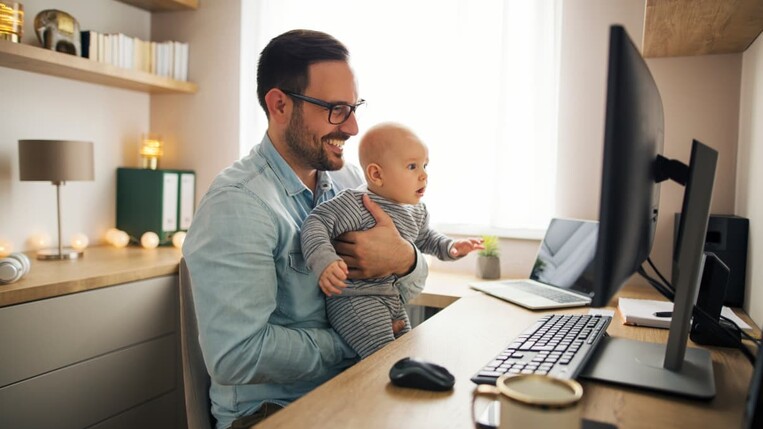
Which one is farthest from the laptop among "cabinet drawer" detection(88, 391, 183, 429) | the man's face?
"cabinet drawer" detection(88, 391, 183, 429)

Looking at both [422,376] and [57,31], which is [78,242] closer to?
[57,31]

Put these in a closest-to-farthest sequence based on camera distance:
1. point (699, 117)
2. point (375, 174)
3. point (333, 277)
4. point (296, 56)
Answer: point (333, 277), point (296, 56), point (375, 174), point (699, 117)

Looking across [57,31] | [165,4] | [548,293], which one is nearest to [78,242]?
[57,31]

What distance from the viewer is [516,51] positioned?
8.28ft

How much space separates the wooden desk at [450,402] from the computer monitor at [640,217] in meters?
0.04

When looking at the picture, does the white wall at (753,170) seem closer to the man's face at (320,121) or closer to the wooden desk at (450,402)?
the wooden desk at (450,402)

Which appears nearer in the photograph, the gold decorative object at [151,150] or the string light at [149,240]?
the string light at [149,240]

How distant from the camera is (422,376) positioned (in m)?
0.90

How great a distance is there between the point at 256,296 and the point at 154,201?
1915 mm

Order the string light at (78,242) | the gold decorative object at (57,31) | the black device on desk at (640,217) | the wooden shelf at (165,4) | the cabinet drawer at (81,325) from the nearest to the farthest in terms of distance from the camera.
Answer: the black device on desk at (640,217) < the cabinet drawer at (81,325) < the gold decorative object at (57,31) < the string light at (78,242) < the wooden shelf at (165,4)

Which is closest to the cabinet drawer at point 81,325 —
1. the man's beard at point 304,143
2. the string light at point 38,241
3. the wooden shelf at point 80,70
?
the string light at point 38,241

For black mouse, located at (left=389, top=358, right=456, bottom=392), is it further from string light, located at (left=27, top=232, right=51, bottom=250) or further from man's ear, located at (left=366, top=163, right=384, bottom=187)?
string light, located at (left=27, top=232, right=51, bottom=250)

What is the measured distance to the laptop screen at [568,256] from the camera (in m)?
1.93

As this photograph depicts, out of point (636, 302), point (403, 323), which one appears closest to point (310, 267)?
point (403, 323)
